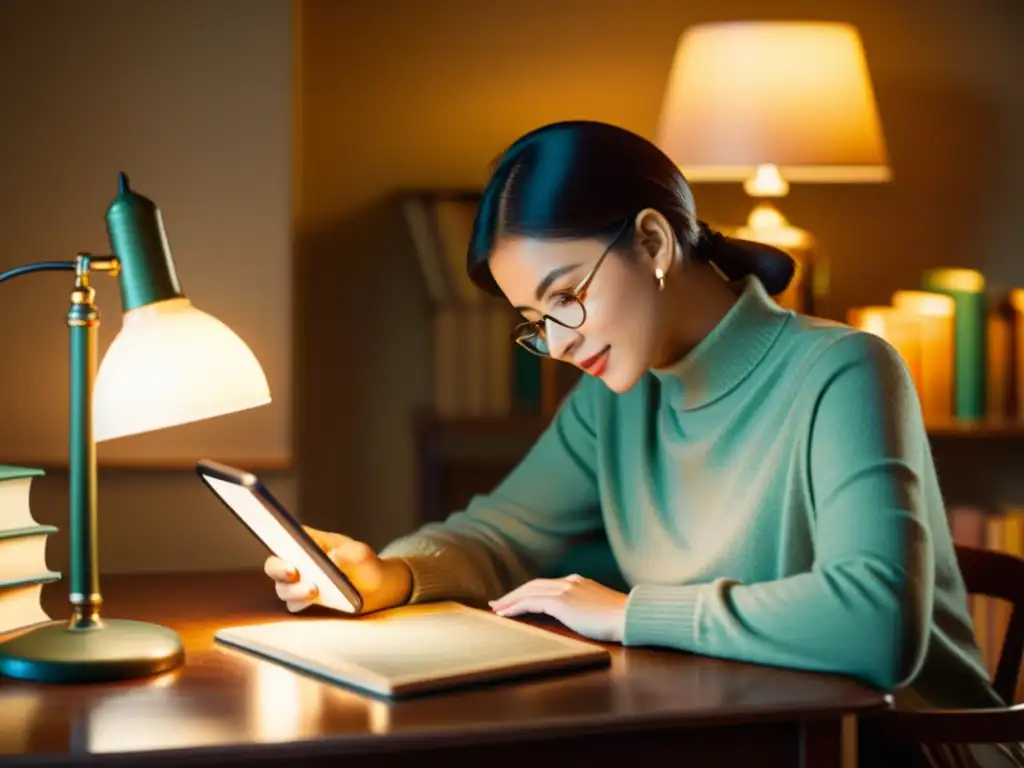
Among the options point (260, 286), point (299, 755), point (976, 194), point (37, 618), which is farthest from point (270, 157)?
point (976, 194)

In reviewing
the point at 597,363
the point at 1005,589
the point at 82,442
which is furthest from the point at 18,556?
the point at 1005,589

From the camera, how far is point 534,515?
1845mm

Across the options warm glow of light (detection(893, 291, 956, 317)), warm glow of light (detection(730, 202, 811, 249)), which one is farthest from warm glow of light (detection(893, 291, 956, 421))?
warm glow of light (detection(730, 202, 811, 249))

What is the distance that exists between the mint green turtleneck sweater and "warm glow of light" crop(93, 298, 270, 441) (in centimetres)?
41

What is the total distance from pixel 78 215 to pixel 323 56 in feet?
3.38

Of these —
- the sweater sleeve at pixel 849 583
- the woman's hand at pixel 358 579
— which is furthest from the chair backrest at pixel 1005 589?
the woman's hand at pixel 358 579

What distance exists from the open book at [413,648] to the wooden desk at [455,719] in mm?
16

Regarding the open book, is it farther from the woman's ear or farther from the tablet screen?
the woman's ear

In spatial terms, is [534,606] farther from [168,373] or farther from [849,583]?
[168,373]

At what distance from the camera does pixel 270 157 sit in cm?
219

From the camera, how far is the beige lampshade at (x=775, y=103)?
2.70 meters

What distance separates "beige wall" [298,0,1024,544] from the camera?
305 cm

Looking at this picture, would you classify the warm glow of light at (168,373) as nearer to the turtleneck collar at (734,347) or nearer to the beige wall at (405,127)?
the turtleneck collar at (734,347)

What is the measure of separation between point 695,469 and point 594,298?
0.26m
